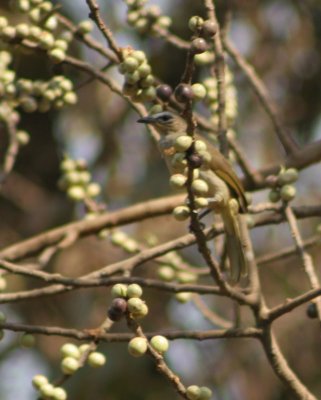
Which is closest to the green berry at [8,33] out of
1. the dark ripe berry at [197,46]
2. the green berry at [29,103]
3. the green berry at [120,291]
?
the green berry at [29,103]

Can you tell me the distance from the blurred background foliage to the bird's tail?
10.2 ft

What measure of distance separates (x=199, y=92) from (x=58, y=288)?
0.93m

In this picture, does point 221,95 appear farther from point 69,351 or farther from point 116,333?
point 69,351

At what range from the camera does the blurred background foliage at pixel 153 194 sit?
25.0 feet

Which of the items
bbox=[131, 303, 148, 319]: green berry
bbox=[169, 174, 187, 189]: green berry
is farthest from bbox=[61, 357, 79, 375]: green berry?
bbox=[169, 174, 187, 189]: green berry

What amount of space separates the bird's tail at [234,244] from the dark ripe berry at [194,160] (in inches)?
50.9

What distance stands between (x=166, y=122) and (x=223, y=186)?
17.6 inches

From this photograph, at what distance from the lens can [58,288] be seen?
312cm

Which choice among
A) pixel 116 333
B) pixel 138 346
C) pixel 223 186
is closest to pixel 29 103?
pixel 223 186

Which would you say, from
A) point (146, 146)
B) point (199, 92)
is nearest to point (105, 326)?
point (199, 92)

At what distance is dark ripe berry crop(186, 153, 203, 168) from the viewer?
8.10 ft

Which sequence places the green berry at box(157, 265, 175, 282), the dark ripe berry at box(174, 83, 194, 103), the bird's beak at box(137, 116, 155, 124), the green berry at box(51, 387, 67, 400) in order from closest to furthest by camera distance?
the dark ripe berry at box(174, 83, 194, 103) → the green berry at box(51, 387, 67, 400) → the bird's beak at box(137, 116, 155, 124) → the green berry at box(157, 265, 175, 282)

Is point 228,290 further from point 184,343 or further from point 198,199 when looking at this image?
point 184,343

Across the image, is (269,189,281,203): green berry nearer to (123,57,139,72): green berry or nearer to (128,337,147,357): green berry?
(123,57,139,72): green berry
